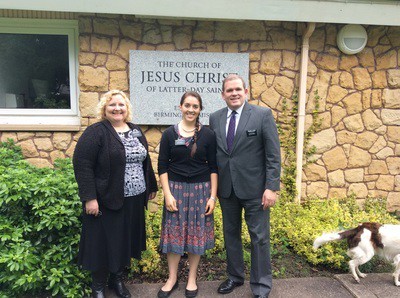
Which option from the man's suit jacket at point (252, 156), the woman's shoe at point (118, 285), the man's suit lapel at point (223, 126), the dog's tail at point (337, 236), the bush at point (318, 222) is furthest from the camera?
the bush at point (318, 222)

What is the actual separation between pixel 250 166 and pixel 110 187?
3.56ft

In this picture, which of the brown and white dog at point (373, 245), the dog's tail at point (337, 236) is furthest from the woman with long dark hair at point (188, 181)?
the brown and white dog at point (373, 245)

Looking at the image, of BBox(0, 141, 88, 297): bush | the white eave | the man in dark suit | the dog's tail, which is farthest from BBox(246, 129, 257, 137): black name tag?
the white eave

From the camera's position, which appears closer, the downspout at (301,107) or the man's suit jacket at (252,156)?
the man's suit jacket at (252,156)

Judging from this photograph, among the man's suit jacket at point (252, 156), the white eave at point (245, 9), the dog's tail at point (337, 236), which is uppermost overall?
the white eave at point (245, 9)

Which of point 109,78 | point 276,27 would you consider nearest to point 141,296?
point 109,78

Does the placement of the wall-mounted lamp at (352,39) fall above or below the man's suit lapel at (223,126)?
above

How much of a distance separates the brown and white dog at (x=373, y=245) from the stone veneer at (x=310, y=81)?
180 centimetres

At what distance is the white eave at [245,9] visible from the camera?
373 centimetres

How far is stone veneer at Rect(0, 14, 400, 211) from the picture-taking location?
4.30 metres

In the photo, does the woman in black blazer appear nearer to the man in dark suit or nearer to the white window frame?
the man in dark suit

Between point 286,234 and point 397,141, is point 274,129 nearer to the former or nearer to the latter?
point 286,234

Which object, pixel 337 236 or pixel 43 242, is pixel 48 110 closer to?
pixel 43 242

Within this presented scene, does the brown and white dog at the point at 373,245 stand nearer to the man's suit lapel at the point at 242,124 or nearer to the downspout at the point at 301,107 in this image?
the man's suit lapel at the point at 242,124
